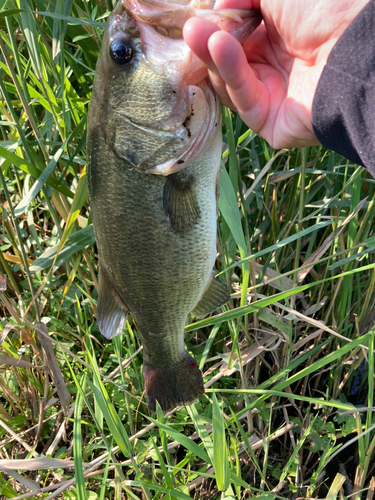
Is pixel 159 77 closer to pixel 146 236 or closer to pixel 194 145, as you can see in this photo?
pixel 194 145

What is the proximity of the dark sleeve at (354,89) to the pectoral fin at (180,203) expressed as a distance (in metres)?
0.44

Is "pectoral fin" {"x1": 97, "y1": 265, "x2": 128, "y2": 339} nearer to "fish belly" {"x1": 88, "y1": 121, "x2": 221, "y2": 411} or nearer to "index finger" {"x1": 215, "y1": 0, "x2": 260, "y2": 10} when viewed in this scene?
"fish belly" {"x1": 88, "y1": 121, "x2": 221, "y2": 411}

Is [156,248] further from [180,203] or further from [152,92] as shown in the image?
[152,92]

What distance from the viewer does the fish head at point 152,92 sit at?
111 centimetres

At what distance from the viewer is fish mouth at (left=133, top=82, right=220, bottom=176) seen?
116 cm

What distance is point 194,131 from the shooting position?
1169mm

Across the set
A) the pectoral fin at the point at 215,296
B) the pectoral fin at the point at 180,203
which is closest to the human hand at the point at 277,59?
the pectoral fin at the point at 180,203

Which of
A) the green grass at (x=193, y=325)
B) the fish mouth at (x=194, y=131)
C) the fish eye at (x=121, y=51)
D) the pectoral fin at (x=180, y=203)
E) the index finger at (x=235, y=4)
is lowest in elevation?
the green grass at (x=193, y=325)

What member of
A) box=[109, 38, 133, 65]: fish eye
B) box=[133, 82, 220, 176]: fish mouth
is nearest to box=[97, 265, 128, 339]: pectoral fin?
box=[133, 82, 220, 176]: fish mouth

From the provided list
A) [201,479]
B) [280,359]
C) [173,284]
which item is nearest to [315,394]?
[280,359]

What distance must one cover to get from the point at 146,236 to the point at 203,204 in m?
0.21

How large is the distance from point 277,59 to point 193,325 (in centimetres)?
98

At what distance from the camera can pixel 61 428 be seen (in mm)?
1896

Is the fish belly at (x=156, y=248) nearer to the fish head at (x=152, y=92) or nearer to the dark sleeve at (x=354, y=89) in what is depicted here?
the fish head at (x=152, y=92)
